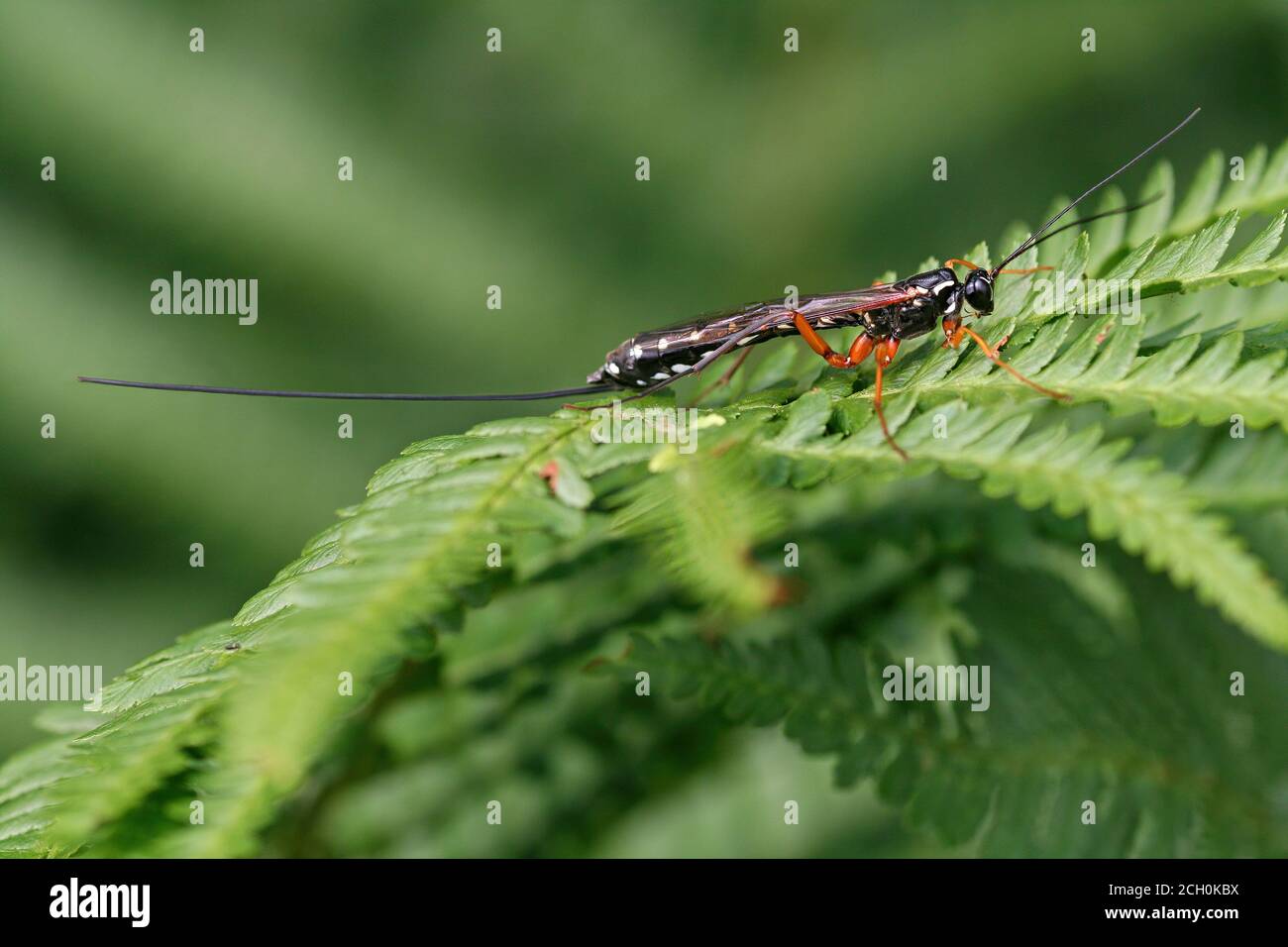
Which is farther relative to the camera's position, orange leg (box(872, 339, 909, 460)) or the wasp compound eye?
the wasp compound eye

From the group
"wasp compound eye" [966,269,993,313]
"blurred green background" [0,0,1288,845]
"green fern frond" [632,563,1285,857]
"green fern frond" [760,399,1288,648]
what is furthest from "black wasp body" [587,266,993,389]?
"blurred green background" [0,0,1288,845]

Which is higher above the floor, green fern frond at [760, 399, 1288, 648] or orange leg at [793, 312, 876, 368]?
orange leg at [793, 312, 876, 368]

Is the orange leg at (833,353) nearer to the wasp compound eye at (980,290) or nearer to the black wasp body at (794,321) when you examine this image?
the black wasp body at (794,321)

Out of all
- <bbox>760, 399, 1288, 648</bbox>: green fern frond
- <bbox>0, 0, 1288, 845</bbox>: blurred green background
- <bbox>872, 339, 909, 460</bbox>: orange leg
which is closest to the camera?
<bbox>760, 399, 1288, 648</bbox>: green fern frond

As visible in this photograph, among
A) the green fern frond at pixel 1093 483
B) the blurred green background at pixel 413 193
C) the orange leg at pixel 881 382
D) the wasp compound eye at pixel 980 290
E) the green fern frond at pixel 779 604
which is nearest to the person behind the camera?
the green fern frond at pixel 1093 483

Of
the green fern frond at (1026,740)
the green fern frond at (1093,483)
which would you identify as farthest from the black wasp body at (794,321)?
the green fern frond at (1026,740)

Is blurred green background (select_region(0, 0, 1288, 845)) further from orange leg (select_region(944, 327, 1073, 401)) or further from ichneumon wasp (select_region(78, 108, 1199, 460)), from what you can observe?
orange leg (select_region(944, 327, 1073, 401))

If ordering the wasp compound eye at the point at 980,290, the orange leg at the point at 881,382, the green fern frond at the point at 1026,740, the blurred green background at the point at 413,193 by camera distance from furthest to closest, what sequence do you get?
the blurred green background at the point at 413,193 < the wasp compound eye at the point at 980,290 < the green fern frond at the point at 1026,740 < the orange leg at the point at 881,382

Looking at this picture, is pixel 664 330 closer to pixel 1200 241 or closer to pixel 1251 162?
pixel 1200 241
